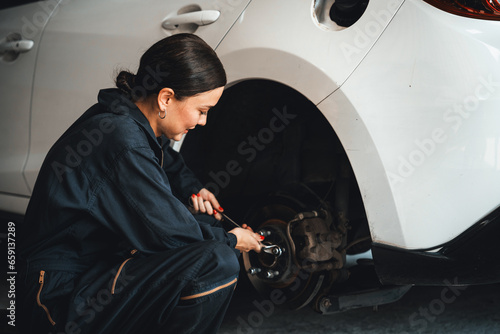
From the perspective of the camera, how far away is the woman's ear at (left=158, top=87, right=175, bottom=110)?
1633 mm

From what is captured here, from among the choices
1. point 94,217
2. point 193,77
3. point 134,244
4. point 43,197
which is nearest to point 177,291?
point 134,244

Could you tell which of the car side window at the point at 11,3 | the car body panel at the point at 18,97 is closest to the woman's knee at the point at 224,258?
the car body panel at the point at 18,97

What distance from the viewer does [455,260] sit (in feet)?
4.80

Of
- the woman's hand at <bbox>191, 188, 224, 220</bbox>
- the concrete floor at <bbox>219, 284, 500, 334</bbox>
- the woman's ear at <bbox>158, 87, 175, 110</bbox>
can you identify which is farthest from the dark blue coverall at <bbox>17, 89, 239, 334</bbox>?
the concrete floor at <bbox>219, 284, 500, 334</bbox>

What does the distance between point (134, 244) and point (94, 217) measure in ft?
0.44

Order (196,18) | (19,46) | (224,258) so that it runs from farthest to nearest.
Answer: (19,46) → (196,18) → (224,258)

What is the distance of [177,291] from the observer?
1.48 metres

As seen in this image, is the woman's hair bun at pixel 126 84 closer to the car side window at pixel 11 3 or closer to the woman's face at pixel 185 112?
the woman's face at pixel 185 112

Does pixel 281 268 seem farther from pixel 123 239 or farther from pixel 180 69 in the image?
pixel 180 69

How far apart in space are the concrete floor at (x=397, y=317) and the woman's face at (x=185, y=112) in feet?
2.93

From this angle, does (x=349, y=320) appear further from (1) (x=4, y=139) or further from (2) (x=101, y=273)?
(1) (x=4, y=139)

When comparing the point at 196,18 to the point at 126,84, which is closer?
the point at 126,84

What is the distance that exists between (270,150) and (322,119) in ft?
0.83

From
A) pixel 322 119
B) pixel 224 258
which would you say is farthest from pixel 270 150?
pixel 224 258
